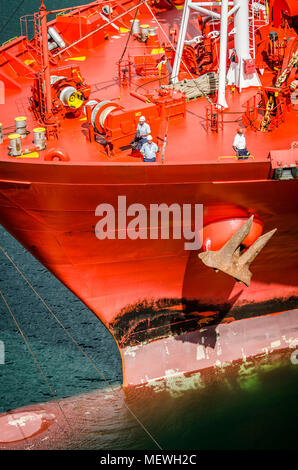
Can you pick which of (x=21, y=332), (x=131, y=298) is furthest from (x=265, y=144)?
(x=21, y=332)

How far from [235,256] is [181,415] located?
4158 mm

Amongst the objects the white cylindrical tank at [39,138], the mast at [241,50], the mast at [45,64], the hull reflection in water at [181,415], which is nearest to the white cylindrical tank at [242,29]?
the mast at [241,50]

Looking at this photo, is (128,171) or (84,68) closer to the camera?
(128,171)

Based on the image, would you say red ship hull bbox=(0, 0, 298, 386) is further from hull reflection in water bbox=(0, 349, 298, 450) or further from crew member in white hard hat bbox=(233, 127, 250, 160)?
hull reflection in water bbox=(0, 349, 298, 450)

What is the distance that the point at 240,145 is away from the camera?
13000 millimetres

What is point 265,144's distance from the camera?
45.8ft

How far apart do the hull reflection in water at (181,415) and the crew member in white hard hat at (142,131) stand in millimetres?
5541

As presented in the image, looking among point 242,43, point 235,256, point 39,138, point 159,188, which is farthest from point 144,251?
point 242,43

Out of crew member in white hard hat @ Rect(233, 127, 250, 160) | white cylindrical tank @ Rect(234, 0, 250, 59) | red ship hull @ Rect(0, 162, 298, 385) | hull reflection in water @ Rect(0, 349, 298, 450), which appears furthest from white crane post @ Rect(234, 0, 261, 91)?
hull reflection in water @ Rect(0, 349, 298, 450)

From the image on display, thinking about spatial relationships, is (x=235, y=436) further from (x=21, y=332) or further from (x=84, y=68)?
(x=84, y=68)

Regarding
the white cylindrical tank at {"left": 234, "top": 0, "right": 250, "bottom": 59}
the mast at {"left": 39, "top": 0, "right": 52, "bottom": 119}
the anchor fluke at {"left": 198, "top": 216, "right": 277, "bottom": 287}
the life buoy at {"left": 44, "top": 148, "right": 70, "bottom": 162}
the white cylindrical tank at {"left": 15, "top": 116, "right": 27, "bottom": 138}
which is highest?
the white cylindrical tank at {"left": 234, "top": 0, "right": 250, "bottom": 59}

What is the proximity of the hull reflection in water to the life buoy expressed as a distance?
18.7ft

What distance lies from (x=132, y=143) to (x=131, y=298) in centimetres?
346

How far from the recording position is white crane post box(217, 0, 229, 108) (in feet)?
45.0
